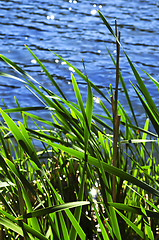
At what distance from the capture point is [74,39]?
605 cm

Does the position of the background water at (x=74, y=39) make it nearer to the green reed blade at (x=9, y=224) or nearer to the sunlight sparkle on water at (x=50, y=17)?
the sunlight sparkle on water at (x=50, y=17)

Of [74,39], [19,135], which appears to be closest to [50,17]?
[74,39]

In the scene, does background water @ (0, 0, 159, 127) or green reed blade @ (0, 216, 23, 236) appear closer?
green reed blade @ (0, 216, 23, 236)

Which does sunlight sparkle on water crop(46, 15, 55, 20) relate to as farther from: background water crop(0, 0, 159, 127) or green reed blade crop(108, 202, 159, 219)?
green reed blade crop(108, 202, 159, 219)

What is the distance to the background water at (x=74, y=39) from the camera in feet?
14.7

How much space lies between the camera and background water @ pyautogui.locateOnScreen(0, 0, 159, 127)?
4488mm

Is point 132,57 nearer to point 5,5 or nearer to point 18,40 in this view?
point 18,40

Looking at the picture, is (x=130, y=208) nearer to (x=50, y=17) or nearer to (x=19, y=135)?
(x=19, y=135)

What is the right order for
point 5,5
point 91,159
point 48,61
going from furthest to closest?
point 5,5, point 48,61, point 91,159

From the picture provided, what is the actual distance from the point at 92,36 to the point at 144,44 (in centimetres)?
85

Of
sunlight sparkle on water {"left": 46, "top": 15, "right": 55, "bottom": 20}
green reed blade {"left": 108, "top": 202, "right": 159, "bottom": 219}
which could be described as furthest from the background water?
green reed blade {"left": 108, "top": 202, "right": 159, "bottom": 219}

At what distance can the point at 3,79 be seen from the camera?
457cm

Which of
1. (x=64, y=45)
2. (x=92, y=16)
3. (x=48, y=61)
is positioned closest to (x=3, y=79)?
(x=48, y=61)

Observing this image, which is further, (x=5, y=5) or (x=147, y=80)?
(x=5, y=5)
